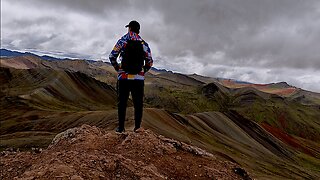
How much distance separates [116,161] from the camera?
8.65m

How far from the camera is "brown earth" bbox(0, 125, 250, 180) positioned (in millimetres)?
7953

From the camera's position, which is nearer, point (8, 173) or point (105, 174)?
point (105, 174)

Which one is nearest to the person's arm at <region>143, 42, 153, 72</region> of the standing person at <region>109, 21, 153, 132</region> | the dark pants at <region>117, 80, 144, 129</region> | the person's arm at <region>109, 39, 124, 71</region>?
the standing person at <region>109, 21, 153, 132</region>

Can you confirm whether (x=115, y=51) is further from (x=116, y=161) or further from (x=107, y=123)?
(x=107, y=123)

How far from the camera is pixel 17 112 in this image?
66.7m

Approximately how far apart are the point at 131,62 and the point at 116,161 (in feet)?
10.9

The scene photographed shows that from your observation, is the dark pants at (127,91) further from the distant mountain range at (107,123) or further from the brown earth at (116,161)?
the distant mountain range at (107,123)

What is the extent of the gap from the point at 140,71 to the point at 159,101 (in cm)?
17094

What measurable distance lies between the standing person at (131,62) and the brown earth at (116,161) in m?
1.23

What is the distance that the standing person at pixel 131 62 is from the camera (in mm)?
10836

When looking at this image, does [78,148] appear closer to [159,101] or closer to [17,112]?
[17,112]

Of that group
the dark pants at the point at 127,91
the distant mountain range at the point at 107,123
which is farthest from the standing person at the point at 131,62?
the distant mountain range at the point at 107,123

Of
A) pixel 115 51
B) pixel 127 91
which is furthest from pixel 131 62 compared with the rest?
pixel 127 91

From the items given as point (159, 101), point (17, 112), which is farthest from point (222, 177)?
point (159, 101)
